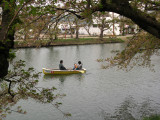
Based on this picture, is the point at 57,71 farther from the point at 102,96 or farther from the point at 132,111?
the point at 132,111

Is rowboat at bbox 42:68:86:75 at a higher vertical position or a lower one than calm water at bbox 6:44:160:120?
higher

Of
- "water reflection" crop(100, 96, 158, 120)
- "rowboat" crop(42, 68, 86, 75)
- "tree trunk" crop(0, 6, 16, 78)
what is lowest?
"water reflection" crop(100, 96, 158, 120)

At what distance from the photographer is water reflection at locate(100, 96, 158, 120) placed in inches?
466

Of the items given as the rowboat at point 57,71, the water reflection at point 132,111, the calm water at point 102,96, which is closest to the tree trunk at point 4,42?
the calm water at point 102,96

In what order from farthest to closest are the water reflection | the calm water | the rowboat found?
the rowboat
the calm water
the water reflection

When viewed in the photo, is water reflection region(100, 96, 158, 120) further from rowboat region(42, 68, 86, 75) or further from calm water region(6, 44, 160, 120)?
rowboat region(42, 68, 86, 75)

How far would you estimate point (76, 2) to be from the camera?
6.71 meters

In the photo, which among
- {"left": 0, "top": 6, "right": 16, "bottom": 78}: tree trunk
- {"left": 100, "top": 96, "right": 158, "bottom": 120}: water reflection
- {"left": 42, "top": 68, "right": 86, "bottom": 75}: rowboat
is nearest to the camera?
{"left": 0, "top": 6, "right": 16, "bottom": 78}: tree trunk

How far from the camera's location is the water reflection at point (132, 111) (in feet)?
38.8

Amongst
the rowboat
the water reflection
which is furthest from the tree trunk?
the rowboat

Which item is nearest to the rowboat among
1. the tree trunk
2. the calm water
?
the calm water

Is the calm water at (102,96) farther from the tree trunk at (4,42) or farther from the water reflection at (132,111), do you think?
the tree trunk at (4,42)

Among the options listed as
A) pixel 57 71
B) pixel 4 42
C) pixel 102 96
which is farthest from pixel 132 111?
pixel 57 71

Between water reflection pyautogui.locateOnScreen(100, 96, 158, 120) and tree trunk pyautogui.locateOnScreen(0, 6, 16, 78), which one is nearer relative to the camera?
tree trunk pyautogui.locateOnScreen(0, 6, 16, 78)
